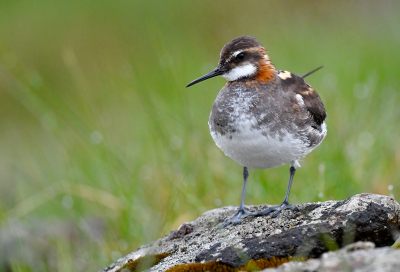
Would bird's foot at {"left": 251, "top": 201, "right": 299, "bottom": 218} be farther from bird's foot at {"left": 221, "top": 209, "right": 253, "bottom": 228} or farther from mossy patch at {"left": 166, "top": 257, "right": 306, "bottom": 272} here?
mossy patch at {"left": 166, "top": 257, "right": 306, "bottom": 272}

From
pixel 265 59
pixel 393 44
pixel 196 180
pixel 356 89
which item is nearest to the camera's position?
pixel 265 59

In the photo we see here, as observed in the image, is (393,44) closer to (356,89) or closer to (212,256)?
(356,89)

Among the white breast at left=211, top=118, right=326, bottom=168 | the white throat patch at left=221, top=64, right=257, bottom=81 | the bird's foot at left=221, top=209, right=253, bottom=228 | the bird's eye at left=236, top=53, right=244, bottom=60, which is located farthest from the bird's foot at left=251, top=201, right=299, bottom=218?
the bird's eye at left=236, top=53, right=244, bottom=60

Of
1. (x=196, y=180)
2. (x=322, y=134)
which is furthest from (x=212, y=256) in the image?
(x=196, y=180)

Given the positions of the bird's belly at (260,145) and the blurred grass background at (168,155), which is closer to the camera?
the bird's belly at (260,145)

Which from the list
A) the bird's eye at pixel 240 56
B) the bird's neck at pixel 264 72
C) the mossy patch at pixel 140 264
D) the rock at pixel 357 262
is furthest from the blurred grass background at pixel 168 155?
the rock at pixel 357 262

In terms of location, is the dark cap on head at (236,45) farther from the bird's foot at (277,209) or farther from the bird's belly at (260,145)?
the bird's foot at (277,209)

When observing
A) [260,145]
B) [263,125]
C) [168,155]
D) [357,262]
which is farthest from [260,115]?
[168,155]

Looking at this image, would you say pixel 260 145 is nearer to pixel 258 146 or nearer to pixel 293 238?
pixel 258 146
